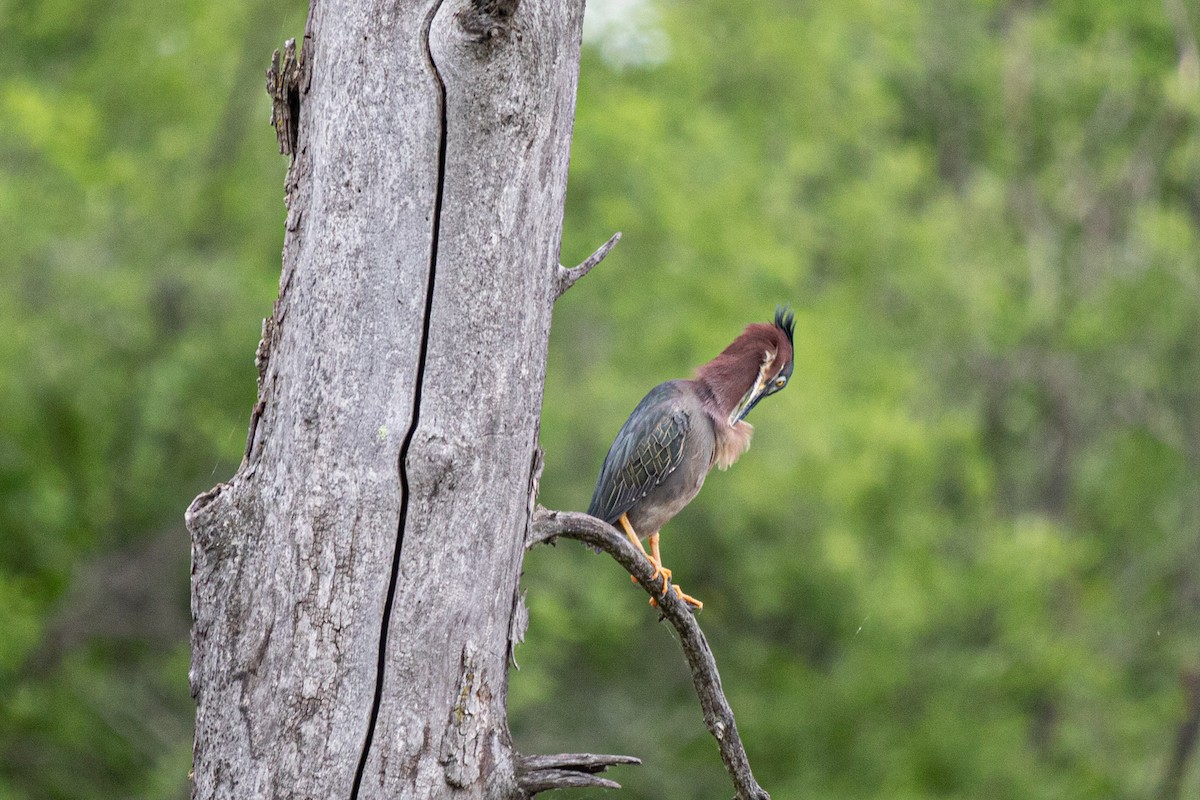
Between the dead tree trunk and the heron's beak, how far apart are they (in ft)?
6.67

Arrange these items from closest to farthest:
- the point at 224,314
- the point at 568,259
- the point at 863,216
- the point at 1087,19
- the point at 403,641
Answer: the point at 403,641 → the point at 224,314 → the point at 568,259 → the point at 863,216 → the point at 1087,19

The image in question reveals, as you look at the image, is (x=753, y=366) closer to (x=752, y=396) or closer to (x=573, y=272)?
(x=752, y=396)

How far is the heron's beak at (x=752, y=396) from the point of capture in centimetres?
497

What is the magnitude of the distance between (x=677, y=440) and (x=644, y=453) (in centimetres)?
14

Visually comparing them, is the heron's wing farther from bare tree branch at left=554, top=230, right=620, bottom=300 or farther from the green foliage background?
the green foliage background

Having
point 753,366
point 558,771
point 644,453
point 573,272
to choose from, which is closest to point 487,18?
point 573,272

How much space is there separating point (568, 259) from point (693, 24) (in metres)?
5.71

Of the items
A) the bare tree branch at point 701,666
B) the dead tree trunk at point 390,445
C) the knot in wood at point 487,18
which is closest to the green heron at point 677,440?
the bare tree branch at point 701,666

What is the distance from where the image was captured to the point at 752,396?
5039 millimetres

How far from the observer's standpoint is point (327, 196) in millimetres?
2996

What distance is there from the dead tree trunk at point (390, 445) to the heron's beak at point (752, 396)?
2.03 metres

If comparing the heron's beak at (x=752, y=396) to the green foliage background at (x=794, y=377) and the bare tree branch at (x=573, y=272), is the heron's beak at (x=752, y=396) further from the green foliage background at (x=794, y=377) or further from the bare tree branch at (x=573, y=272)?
the green foliage background at (x=794, y=377)

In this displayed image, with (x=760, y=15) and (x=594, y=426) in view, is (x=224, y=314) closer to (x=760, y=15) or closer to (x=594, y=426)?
(x=594, y=426)

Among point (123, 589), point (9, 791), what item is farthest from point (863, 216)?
point (9, 791)
